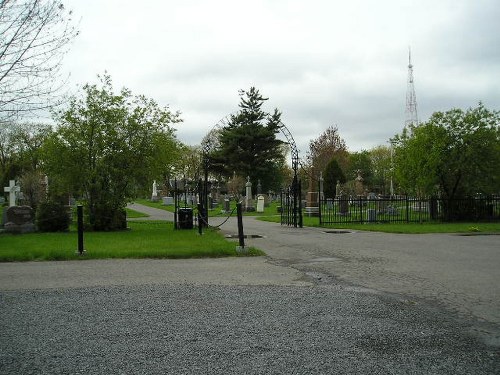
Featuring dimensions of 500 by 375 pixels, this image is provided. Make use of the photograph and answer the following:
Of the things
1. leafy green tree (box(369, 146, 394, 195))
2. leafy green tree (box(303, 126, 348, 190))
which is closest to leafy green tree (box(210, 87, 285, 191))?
leafy green tree (box(303, 126, 348, 190))

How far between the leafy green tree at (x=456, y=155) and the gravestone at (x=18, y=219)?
2039 cm

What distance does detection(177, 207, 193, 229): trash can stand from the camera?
73.8 feet

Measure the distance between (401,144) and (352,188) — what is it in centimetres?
2005

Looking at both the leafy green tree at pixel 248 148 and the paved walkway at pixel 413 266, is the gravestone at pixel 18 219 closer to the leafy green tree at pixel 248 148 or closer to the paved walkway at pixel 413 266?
the paved walkway at pixel 413 266

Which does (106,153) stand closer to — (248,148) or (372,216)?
(372,216)

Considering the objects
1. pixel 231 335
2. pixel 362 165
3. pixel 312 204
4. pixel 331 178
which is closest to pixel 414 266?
pixel 231 335

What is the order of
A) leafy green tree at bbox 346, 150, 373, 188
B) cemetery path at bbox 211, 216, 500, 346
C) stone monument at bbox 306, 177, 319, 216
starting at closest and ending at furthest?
1. cemetery path at bbox 211, 216, 500, 346
2. stone monument at bbox 306, 177, 319, 216
3. leafy green tree at bbox 346, 150, 373, 188

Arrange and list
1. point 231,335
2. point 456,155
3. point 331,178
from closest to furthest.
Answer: point 231,335 < point 456,155 < point 331,178

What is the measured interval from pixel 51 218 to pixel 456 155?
70.2ft

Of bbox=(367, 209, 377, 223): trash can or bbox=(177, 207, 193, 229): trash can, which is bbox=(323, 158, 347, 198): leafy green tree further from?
bbox=(177, 207, 193, 229): trash can

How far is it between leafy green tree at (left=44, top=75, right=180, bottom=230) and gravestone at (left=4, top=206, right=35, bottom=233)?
83.8 inches

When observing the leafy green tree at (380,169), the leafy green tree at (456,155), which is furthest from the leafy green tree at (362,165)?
the leafy green tree at (456,155)

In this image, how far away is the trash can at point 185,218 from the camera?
22500 mm

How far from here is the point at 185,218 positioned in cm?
2255
